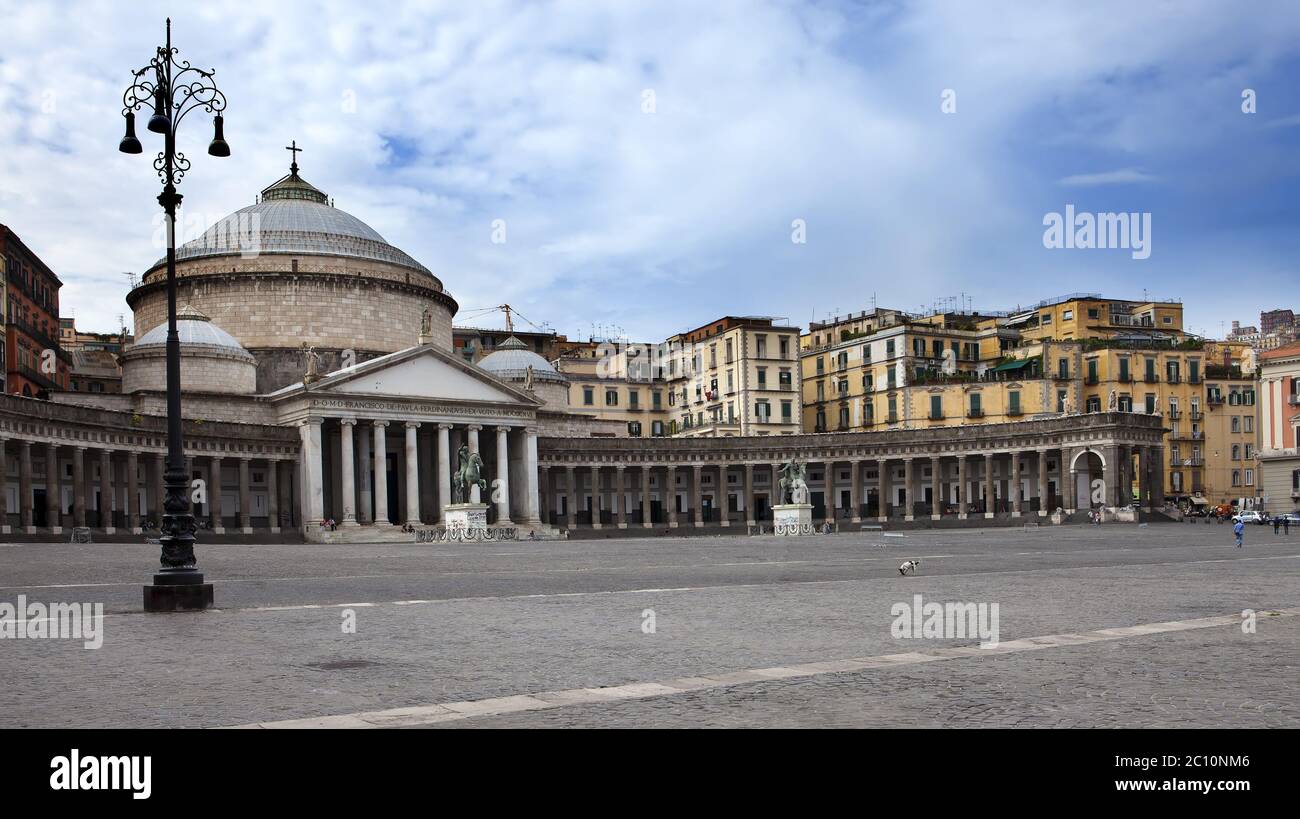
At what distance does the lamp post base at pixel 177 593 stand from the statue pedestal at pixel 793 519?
5293 centimetres

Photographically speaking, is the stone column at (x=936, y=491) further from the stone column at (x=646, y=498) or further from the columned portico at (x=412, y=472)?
the columned portico at (x=412, y=472)

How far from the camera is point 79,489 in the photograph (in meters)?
59.5

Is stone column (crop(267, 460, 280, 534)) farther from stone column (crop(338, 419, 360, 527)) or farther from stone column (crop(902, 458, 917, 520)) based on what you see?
stone column (crop(902, 458, 917, 520))

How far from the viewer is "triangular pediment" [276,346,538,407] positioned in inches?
2960

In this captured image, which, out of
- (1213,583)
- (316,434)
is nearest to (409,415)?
(316,434)

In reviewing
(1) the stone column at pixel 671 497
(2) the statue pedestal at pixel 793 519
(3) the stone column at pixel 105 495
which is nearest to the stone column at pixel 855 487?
(1) the stone column at pixel 671 497

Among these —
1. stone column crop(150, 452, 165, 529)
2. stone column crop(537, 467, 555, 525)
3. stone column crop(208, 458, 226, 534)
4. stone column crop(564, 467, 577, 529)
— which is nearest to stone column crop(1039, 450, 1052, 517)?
stone column crop(564, 467, 577, 529)

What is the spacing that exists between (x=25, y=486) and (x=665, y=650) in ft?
164

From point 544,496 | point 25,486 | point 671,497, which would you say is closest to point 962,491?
point 671,497

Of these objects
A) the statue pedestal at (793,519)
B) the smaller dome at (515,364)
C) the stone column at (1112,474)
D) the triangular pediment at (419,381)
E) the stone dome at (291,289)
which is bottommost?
the statue pedestal at (793,519)

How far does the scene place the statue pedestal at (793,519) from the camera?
71250mm

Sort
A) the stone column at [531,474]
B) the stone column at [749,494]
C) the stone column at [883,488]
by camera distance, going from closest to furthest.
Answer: the stone column at [531,474], the stone column at [883,488], the stone column at [749,494]

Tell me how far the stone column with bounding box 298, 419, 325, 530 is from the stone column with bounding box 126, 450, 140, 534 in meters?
10.0
